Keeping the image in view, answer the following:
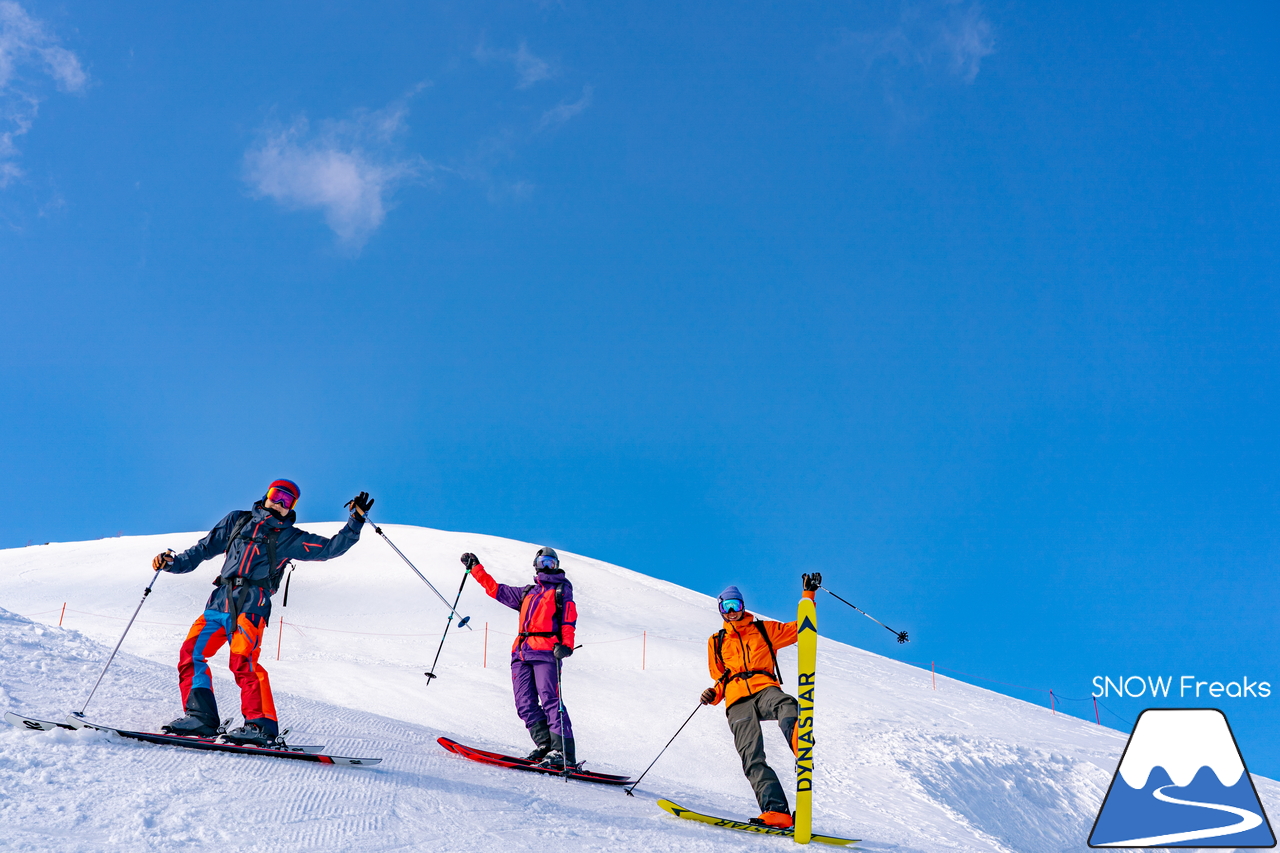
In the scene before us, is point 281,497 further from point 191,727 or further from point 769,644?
point 769,644

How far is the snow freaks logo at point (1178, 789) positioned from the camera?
458cm

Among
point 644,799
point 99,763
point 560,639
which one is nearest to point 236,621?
point 99,763

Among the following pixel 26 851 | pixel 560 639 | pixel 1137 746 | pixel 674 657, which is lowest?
pixel 26 851

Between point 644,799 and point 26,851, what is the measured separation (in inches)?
179

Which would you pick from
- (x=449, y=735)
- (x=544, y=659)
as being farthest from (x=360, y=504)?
(x=449, y=735)

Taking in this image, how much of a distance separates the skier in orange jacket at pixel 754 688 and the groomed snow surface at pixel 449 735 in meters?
0.64

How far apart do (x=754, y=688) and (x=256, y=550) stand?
13.7 ft

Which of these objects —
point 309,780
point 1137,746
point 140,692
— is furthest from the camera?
point 140,692

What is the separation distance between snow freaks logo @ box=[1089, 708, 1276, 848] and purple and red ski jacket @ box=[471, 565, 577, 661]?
437 centimetres

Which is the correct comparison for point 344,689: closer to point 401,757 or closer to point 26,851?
point 401,757

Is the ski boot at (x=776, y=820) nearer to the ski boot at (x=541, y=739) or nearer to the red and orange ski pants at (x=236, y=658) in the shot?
the ski boot at (x=541, y=739)

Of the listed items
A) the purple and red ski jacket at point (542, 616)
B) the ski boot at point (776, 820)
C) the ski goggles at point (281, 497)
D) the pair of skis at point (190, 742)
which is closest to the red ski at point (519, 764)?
the purple and red ski jacket at point (542, 616)

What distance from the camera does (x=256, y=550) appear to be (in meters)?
6.02

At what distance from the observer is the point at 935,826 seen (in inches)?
339
